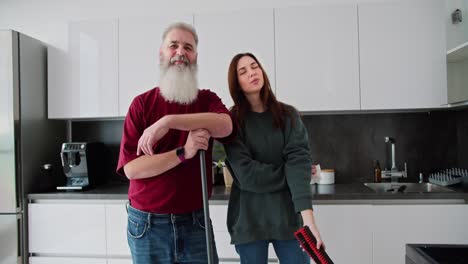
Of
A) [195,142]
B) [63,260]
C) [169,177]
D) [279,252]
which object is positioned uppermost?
[195,142]

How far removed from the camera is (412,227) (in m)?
1.93

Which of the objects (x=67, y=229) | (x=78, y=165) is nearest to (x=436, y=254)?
(x=67, y=229)

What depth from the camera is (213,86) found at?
2.32 m

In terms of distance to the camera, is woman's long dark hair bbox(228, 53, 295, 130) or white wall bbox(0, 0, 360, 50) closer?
woman's long dark hair bbox(228, 53, 295, 130)

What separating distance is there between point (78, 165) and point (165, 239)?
4.86 ft

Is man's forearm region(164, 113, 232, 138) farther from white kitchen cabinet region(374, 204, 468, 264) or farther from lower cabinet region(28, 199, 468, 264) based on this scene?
white kitchen cabinet region(374, 204, 468, 264)

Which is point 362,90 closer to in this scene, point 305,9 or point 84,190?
point 305,9

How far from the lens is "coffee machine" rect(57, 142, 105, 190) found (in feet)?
7.67

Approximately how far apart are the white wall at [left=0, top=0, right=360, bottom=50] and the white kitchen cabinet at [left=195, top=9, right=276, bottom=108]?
0.95ft

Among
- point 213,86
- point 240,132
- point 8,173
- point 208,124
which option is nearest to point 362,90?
point 213,86

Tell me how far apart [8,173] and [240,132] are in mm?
1691

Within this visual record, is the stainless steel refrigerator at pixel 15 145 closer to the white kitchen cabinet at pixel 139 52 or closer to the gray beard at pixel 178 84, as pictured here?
the white kitchen cabinet at pixel 139 52

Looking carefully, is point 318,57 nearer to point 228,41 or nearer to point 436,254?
point 228,41

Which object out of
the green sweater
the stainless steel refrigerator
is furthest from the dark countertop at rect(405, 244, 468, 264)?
the stainless steel refrigerator
